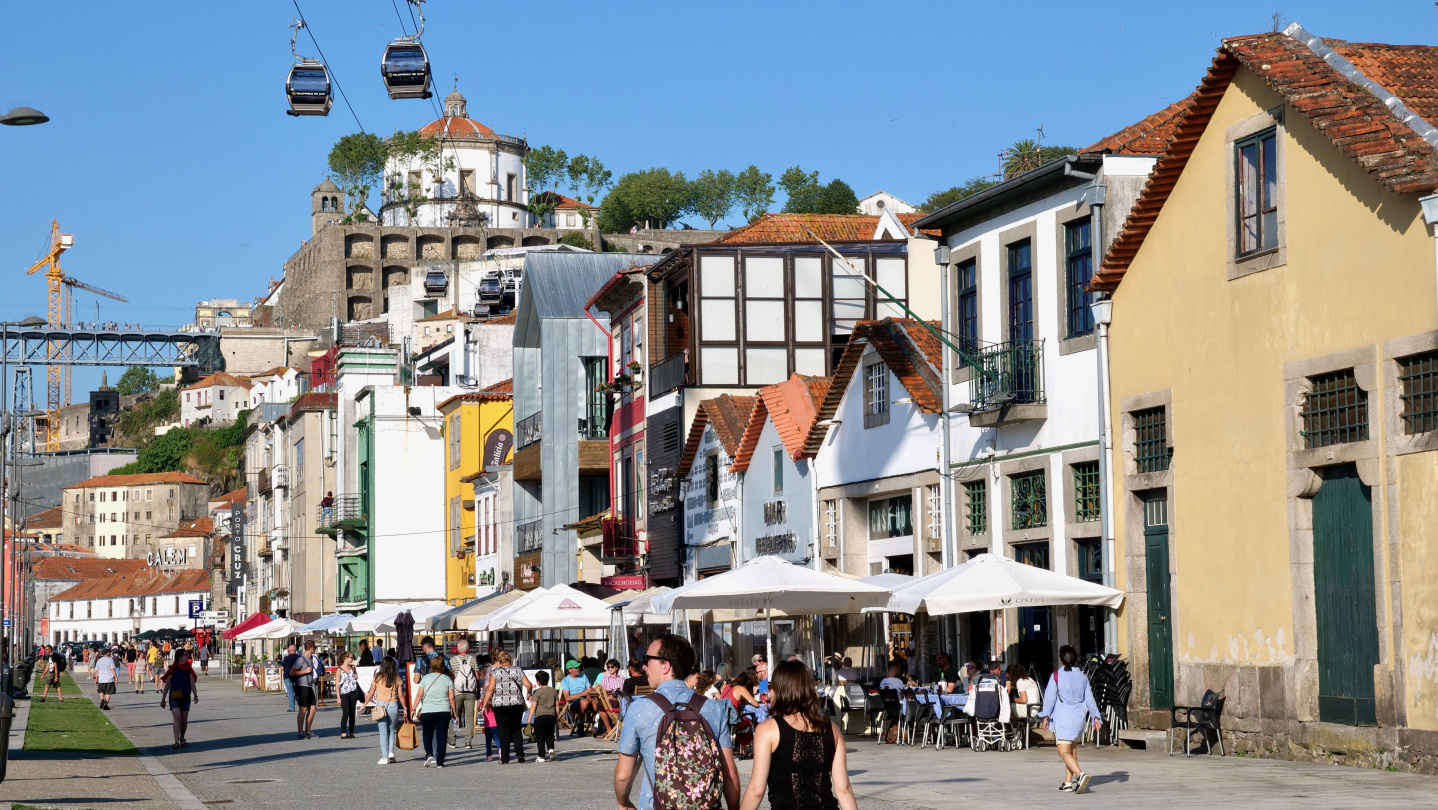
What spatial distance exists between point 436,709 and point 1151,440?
8821 mm

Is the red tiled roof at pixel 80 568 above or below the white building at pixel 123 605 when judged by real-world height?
above

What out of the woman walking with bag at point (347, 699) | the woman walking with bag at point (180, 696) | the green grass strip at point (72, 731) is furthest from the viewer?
the woman walking with bag at point (347, 699)

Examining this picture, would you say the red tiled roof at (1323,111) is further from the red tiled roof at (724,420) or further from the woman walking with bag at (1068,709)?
the red tiled roof at (724,420)

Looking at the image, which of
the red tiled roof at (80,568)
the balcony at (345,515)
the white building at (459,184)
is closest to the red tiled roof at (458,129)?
the white building at (459,184)

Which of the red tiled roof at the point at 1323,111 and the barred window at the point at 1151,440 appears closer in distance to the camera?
the red tiled roof at the point at 1323,111

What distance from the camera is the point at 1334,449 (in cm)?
1892

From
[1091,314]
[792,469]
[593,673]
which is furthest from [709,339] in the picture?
[1091,314]

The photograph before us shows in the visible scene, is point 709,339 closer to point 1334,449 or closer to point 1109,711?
point 1109,711

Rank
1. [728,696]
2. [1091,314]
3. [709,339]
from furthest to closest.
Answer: [709,339] → [1091,314] → [728,696]

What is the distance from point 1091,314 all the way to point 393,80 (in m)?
9.99

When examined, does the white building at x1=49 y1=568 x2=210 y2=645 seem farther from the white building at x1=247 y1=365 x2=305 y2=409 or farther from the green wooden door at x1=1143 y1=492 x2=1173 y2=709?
the green wooden door at x1=1143 y1=492 x2=1173 y2=709

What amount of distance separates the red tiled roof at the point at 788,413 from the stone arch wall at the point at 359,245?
398 feet

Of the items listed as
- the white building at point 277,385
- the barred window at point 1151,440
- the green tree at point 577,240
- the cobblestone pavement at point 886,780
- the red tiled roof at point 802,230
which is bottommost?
the cobblestone pavement at point 886,780

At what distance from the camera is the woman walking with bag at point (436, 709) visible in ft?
72.4
